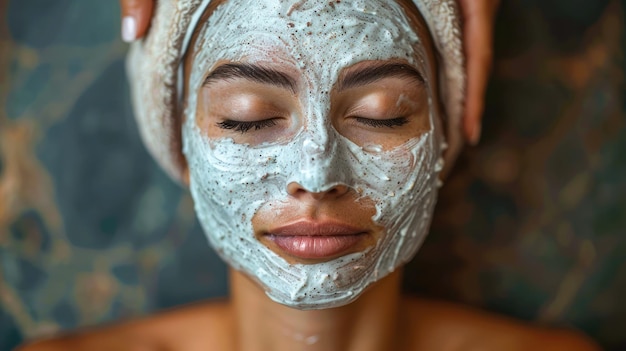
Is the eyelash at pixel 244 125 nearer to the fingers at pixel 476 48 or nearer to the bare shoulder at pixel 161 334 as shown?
the fingers at pixel 476 48

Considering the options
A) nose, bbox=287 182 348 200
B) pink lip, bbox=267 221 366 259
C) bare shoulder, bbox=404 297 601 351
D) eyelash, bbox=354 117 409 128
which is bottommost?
bare shoulder, bbox=404 297 601 351

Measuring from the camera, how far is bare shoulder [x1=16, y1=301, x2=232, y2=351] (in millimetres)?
1249

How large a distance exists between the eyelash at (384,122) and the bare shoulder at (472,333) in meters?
0.47

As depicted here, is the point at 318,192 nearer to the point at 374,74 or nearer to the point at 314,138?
the point at 314,138

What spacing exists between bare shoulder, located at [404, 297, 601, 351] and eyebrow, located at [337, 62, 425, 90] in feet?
1.72

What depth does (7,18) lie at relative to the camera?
4.63 feet

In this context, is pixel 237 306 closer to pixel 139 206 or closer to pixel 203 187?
pixel 203 187

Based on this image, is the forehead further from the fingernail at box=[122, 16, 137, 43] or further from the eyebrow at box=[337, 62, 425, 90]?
the fingernail at box=[122, 16, 137, 43]

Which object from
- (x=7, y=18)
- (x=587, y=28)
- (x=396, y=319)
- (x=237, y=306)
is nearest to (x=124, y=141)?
(x=7, y=18)

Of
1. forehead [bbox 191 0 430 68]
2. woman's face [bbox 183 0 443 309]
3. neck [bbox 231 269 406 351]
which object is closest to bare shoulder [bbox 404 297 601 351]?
neck [bbox 231 269 406 351]

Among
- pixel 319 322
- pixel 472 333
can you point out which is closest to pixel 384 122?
pixel 319 322

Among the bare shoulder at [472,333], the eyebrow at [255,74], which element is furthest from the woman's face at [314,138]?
the bare shoulder at [472,333]

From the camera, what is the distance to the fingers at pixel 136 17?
3.38 ft

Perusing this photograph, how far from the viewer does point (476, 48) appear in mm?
1085
